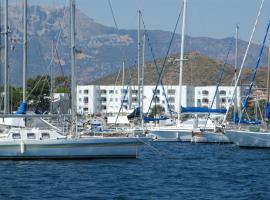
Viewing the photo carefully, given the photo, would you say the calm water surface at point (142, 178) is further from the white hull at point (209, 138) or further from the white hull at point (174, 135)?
the white hull at point (174, 135)

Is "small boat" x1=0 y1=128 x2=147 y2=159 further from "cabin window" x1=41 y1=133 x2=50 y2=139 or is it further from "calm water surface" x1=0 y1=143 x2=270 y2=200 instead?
"calm water surface" x1=0 y1=143 x2=270 y2=200

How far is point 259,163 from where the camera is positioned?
5169 centimetres

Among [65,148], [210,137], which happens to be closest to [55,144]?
[65,148]

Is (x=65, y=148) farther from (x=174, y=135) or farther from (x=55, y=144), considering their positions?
(x=174, y=135)

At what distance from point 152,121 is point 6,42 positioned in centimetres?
3104

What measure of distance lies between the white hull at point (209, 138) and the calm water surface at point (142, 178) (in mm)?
16524

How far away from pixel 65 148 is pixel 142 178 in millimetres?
8423

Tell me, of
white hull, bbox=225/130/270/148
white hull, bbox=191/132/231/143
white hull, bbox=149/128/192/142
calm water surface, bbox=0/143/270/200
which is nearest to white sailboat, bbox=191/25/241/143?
white hull, bbox=191/132/231/143

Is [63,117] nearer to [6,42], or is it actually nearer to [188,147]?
[6,42]

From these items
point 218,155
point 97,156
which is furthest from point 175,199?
point 218,155

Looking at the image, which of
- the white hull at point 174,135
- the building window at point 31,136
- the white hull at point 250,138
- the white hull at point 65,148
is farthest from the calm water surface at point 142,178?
the white hull at point 174,135

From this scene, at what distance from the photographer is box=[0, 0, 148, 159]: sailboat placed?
157 feet

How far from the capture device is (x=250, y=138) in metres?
62.8

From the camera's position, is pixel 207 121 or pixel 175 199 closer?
pixel 175 199
